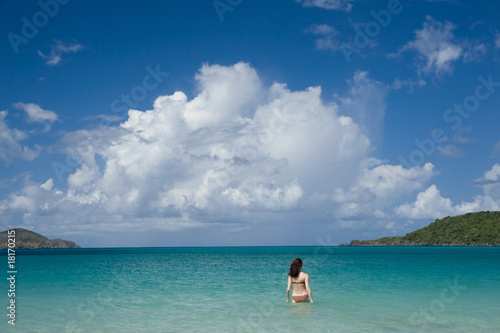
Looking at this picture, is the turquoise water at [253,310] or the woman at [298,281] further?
the woman at [298,281]

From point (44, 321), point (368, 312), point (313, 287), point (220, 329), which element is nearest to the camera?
point (220, 329)

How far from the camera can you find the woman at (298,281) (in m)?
19.7

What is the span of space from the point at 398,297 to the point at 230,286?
41.1 ft

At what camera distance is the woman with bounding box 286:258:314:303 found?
19719 mm

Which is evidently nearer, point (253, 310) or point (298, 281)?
point (298, 281)

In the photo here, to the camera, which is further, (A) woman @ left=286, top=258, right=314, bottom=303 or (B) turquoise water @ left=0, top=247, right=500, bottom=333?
(A) woman @ left=286, top=258, right=314, bottom=303

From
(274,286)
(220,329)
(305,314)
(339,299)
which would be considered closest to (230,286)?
(274,286)

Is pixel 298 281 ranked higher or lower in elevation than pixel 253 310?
higher

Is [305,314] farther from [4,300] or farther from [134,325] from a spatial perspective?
[4,300]

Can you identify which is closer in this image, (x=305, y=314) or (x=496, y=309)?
(x=305, y=314)

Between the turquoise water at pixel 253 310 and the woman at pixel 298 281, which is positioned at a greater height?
the woman at pixel 298 281

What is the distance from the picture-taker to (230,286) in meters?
33.2

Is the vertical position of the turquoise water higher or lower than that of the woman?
lower

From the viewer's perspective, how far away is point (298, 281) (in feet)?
67.3
